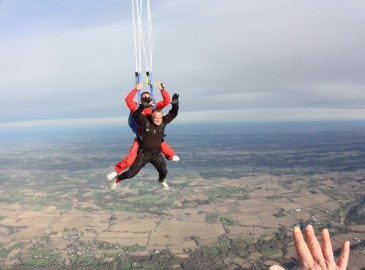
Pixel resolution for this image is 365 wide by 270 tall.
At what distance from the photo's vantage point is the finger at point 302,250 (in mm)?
3609

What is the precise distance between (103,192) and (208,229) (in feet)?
190

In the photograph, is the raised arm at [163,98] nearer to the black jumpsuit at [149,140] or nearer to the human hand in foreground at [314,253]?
the black jumpsuit at [149,140]

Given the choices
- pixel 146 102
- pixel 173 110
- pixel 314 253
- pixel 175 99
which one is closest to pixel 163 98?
pixel 175 99

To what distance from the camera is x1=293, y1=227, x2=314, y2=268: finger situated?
142 inches

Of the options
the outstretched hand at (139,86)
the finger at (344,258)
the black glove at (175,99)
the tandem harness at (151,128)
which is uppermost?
the outstretched hand at (139,86)

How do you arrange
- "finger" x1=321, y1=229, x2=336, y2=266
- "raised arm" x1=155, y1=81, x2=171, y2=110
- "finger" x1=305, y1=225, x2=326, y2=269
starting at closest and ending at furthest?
"finger" x1=305, y1=225, x2=326, y2=269 → "finger" x1=321, y1=229, x2=336, y2=266 → "raised arm" x1=155, y1=81, x2=171, y2=110

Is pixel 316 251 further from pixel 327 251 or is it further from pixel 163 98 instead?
pixel 163 98

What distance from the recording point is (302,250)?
3.68 m

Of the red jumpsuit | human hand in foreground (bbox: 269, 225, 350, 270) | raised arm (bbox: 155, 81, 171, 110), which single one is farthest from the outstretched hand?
human hand in foreground (bbox: 269, 225, 350, 270)

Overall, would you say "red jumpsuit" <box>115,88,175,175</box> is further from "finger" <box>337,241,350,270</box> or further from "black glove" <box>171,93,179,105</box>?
"finger" <box>337,241,350,270</box>

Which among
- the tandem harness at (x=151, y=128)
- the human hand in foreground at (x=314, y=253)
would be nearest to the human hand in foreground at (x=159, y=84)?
the tandem harness at (x=151, y=128)

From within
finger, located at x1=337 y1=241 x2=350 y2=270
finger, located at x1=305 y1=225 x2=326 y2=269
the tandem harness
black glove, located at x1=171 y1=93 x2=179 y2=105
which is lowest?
finger, located at x1=337 y1=241 x2=350 y2=270

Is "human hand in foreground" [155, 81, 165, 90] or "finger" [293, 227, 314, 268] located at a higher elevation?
"human hand in foreground" [155, 81, 165, 90]

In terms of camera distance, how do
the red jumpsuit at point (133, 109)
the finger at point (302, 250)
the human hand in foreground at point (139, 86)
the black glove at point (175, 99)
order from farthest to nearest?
the black glove at point (175, 99), the red jumpsuit at point (133, 109), the human hand in foreground at point (139, 86), the finger at point (302, 250)
